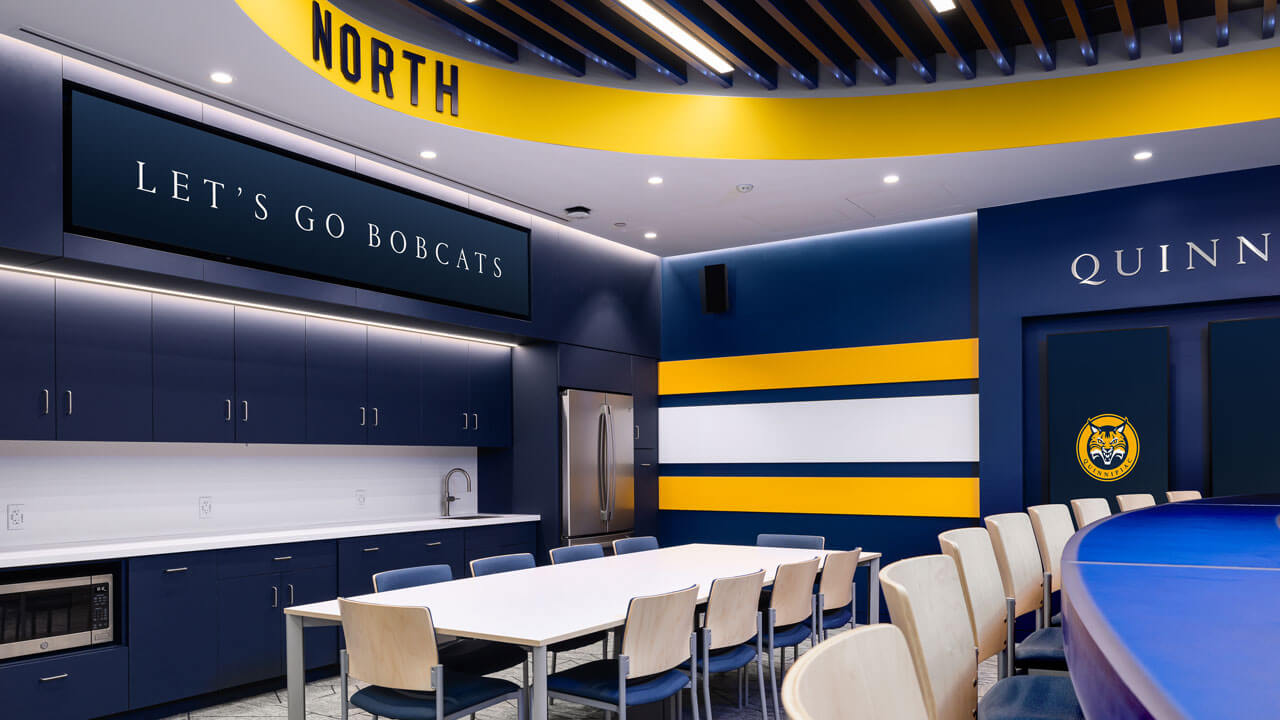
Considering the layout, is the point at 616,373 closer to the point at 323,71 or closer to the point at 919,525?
the point at 919,525

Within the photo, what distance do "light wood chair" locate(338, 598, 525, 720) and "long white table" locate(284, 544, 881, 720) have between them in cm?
11

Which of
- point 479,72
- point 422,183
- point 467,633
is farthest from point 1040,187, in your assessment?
point 467,633

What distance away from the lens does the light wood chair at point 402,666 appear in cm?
320

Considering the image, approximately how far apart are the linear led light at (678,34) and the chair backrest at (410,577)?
2.91 m

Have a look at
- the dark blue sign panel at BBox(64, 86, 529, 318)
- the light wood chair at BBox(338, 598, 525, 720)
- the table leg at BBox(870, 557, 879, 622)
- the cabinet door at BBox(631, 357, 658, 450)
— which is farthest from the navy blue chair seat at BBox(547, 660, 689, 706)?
the cabinet door at BBox(631, 357, 658, 450)

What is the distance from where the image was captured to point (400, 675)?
3262mm

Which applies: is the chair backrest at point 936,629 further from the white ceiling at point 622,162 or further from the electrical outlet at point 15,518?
the electrical outlet at point 15,518

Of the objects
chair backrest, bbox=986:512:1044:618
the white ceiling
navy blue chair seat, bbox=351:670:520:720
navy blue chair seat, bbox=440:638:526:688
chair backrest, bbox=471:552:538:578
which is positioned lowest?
navy blue chair seat, bbox=440:638:526:688

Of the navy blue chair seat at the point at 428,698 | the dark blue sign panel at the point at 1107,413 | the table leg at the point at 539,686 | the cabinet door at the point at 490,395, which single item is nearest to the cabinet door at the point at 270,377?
the cabinet door at the point at 490,395

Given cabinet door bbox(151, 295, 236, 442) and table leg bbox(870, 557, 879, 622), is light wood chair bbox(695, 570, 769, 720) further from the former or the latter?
cabinet door bbox(151, 295, 236, 442)

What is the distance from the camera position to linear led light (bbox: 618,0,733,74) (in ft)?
14.5

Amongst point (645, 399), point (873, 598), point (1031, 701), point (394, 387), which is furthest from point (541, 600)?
point (645, 399)

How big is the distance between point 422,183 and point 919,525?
4756 millimetres

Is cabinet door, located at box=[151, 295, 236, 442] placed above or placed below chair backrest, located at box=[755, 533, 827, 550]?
above
